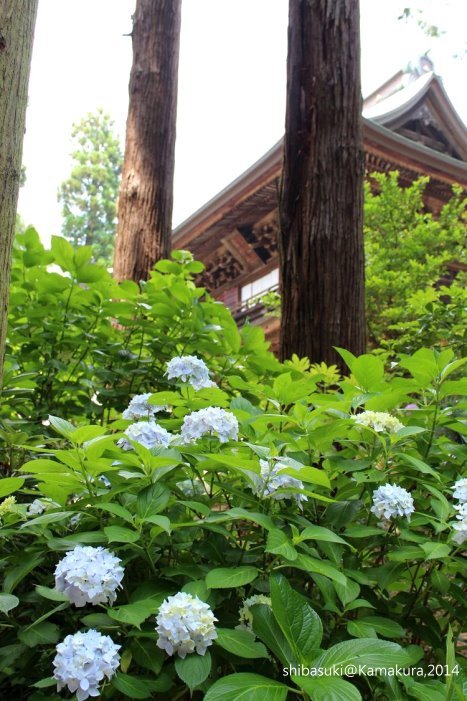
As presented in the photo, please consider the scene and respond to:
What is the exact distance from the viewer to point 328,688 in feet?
2.29

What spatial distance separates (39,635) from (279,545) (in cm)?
34

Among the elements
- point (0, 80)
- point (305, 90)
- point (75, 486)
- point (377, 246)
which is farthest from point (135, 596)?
point (377, 246)

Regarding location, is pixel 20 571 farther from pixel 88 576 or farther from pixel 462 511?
pixel 462 511

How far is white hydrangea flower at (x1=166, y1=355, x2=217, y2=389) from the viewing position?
1.47 m

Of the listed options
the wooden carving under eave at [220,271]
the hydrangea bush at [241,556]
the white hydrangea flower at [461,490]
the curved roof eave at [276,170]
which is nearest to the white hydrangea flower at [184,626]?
the hydrangea bush at [241,556]

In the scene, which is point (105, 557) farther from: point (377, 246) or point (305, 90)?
point (377, 246)

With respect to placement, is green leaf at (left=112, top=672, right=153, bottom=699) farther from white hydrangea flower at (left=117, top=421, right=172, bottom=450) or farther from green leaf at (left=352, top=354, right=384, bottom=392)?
green leaf at (left=352, top=354, right=384, bottom=392)

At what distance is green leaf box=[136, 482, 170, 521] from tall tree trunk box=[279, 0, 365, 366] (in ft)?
5.00

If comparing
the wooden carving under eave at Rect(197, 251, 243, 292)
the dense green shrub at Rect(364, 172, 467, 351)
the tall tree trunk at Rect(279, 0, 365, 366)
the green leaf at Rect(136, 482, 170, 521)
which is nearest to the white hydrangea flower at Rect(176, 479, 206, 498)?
the green leaf at Rect(136, 482, 170, 521)

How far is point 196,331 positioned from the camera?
1.94m

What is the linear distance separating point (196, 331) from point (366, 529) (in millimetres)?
1072

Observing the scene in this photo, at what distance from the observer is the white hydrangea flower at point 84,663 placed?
Result: 0.74 meters

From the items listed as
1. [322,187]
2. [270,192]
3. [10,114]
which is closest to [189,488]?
[10,114]

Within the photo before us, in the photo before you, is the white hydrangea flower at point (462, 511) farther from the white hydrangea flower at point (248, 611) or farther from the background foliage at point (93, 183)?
the background foliage at point (93, 183)
